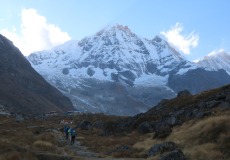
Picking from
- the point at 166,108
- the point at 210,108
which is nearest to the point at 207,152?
the point at 210,108

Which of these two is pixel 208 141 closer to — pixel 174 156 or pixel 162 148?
pixel 162 148

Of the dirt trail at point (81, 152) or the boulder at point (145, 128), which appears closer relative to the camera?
the dirt trail at point (81, 152)

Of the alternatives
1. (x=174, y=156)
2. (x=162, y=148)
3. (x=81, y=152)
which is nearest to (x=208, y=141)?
(x=162, y=148)

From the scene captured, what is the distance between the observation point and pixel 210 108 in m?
51.1

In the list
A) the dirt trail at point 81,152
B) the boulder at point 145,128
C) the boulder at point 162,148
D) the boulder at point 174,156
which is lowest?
the boulder at point 174,156

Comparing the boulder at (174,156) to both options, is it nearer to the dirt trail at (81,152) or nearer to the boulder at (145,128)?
the dirt trail at (81,152)

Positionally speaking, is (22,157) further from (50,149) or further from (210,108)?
(210,108)

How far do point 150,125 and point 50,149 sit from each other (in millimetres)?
25540

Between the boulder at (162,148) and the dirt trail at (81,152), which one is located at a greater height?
the dirt trail at (81,152)

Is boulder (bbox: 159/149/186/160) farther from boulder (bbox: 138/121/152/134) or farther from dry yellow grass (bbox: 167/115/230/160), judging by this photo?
boulder (bbox: 138/121/152/134)

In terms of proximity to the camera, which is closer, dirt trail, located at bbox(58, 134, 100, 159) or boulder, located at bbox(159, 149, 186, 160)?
boulder, located at bbox(159, 149, 186, 160)

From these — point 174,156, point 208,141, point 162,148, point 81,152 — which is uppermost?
point 81,152

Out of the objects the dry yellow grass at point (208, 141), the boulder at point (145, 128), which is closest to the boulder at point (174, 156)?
the dry yellow grass at point (208, 141)

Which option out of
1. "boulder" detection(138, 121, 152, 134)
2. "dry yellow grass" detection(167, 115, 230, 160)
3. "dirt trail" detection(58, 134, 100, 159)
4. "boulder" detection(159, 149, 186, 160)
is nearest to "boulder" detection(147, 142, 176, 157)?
"dry yellow grass" detection(167, 115, 230, 160)
